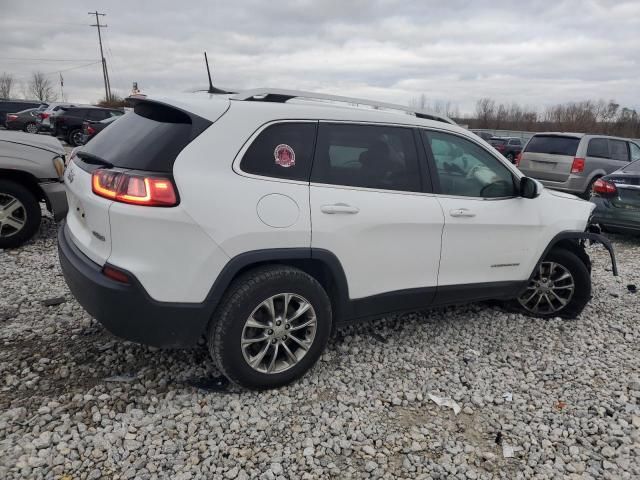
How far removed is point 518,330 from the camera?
165 inches

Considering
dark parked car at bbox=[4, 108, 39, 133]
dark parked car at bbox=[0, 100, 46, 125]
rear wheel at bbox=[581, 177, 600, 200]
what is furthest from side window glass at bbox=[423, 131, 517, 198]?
dark parked car at bbox=[0, 100, 46, 125]

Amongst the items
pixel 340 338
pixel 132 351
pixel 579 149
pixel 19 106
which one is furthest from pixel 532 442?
pixel 19 106

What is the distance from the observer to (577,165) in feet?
34.5

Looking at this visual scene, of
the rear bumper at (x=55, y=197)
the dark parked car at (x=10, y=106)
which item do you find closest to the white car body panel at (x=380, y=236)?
the rear bumper at (x=55, y=197)

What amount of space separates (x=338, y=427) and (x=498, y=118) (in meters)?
66.6

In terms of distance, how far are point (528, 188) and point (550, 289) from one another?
1100 mm

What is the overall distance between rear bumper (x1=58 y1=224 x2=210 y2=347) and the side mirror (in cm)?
262

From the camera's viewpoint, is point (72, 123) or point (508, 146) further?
point (508, 146)

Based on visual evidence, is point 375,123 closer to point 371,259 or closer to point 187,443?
point 371,259

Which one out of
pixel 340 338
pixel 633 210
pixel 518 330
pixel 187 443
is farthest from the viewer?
pixel 633 210

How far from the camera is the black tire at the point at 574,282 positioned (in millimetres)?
4309

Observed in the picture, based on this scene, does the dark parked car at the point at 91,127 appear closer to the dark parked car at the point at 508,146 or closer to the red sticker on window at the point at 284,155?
the red sticker on window at the point at 284,155

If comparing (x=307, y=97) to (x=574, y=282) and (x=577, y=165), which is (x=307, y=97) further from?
(x=577, y=165)

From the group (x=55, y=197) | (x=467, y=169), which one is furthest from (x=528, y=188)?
(x=55, y=197)
